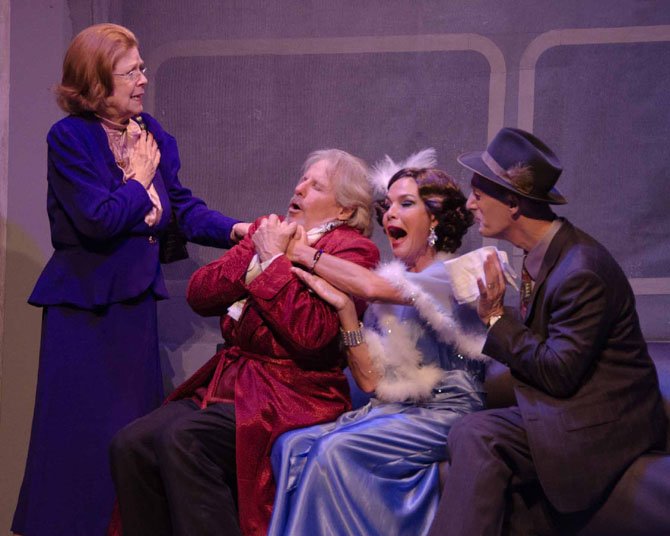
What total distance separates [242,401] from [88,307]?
0.70m

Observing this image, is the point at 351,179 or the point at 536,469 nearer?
the point at 536,469

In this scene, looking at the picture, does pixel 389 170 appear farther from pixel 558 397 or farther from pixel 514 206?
pixel 558 397

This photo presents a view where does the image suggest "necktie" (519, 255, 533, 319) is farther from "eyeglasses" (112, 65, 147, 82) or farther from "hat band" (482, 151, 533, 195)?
"eyeglasses" (112, 65, 147, 82)

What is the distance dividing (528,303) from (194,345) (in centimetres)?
190

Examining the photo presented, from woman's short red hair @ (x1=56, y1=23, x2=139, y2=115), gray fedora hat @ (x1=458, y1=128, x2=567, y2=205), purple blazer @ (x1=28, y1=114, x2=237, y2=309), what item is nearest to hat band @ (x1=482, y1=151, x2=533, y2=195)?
gray fedora hat @ (x1=458, y1=128, x2=567, y2=205)

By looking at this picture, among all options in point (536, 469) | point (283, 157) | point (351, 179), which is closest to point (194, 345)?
→ point (283, 157)

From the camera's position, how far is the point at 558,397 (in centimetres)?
275

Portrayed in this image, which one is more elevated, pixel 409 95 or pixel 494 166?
pixel 409 95

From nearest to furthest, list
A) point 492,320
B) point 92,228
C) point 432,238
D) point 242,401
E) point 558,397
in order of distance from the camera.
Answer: point 558,397, point 492,320, point 242,401, point 92,228, point 432,238

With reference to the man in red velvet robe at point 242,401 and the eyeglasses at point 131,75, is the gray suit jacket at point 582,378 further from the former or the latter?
the eyeglasses at point 131,75

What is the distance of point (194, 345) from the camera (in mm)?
4340

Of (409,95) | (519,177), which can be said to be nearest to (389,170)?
(519,177)

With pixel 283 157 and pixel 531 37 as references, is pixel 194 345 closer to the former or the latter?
pixel 283 157

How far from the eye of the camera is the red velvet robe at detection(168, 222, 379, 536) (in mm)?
2996
